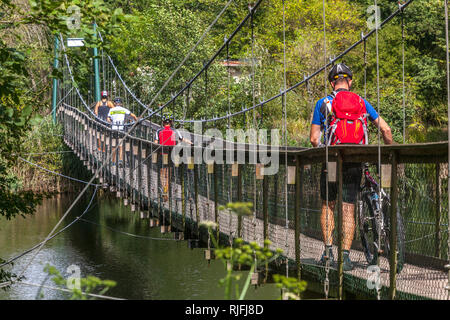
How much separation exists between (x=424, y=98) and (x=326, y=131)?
17.6 metres

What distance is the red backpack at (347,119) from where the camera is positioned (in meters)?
3.73

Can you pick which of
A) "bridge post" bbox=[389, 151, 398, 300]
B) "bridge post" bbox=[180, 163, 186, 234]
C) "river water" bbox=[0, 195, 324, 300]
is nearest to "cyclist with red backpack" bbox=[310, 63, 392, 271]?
"bridge post" bbox=[389, 151, 398, 300]

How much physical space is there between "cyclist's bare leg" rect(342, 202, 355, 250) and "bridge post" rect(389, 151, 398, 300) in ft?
1.06

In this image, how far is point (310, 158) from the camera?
398cm

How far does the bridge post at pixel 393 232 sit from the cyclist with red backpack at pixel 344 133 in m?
0.30

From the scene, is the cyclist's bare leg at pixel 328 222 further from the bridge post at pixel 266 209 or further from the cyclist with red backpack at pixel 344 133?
the bridge post at pixel 266 209

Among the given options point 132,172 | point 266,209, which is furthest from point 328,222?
point 132,172

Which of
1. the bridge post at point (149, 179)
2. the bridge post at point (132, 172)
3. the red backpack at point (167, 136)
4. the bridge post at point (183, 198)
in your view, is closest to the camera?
the bridge post at point (183, 198)

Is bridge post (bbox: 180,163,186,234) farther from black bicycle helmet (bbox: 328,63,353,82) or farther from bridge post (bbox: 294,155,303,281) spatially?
black bicycle helmet (bbox: 328,63,353,82)

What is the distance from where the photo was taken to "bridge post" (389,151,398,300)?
10.8ft

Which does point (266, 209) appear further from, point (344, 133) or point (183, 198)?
point (183, 198)

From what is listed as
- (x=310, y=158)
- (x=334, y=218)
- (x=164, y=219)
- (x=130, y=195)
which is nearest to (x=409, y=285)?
(x=334, y=218)

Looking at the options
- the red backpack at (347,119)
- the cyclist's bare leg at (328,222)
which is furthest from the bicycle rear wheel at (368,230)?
the red backpack at (347,119)
